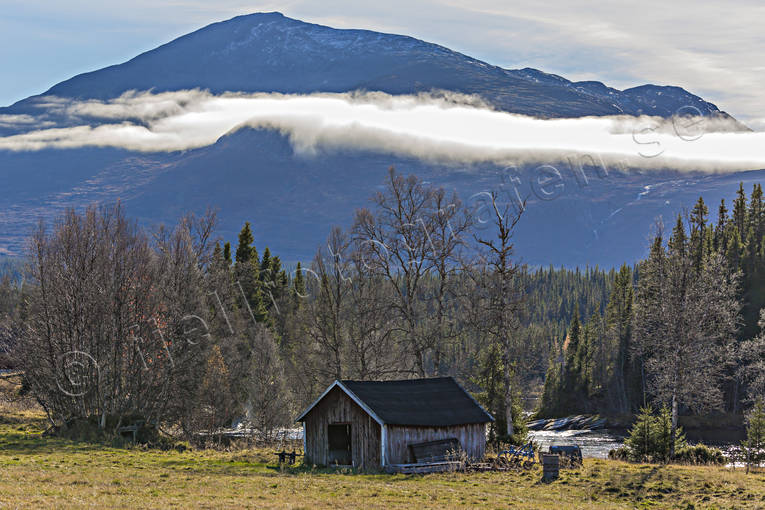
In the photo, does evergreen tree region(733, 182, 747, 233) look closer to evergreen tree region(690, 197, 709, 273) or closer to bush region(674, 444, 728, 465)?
evergreen tree region(690, 197, 709, 273)

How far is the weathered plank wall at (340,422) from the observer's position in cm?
3838

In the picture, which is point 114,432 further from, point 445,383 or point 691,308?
point 691,308

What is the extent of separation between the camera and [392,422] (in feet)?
124

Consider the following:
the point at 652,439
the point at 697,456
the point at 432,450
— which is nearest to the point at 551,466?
the point at 432,450

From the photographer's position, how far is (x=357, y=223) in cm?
5341

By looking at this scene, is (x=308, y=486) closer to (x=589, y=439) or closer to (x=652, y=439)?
(x=652, y=439)

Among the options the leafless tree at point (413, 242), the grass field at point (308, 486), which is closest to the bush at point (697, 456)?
the grass field at point (308, 486)

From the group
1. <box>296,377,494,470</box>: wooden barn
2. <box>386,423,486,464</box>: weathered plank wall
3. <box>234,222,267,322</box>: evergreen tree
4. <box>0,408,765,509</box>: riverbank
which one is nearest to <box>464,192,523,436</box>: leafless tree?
<box>296,377,494,470</box>: wooden barn

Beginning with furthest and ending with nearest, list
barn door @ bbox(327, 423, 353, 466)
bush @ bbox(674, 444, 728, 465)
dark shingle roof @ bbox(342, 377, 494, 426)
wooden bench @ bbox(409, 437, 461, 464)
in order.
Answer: barn door @ bbox(327, 423, 353, 466)
bush @ bbox(674, 444, 728, 465)
dark shingle roof @ bbox(342, 377, 494, 426)
wooden bench @ bbox(409, 437, 461, 464)

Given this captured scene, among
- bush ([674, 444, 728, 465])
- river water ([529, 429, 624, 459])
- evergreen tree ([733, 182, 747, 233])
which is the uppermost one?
evergreen tree ([733, 182, 747, 233])

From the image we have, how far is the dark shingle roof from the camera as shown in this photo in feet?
128

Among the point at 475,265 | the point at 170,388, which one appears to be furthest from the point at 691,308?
the point at 170,388

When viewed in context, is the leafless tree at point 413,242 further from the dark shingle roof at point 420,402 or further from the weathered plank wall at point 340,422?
the weathered plank wall at point 340,422

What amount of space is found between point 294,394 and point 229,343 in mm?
10360
